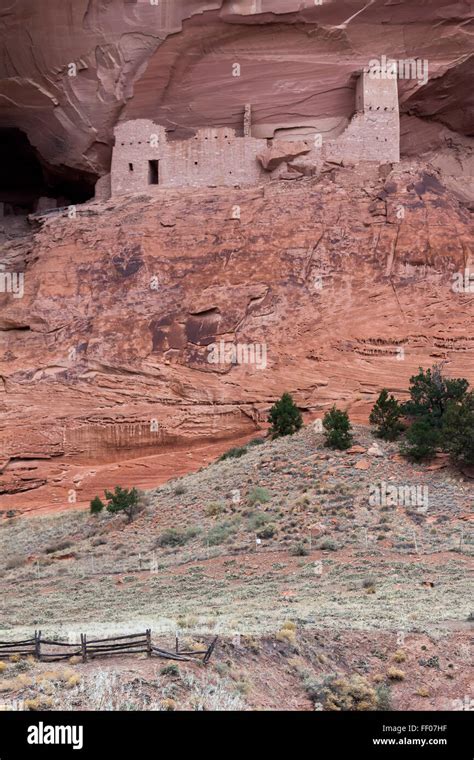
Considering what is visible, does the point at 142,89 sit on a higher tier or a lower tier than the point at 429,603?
higher

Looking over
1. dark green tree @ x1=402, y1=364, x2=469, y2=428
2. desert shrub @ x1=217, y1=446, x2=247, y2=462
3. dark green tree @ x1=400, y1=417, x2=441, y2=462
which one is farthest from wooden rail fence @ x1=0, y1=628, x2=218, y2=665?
desert shrub @ x1=217, y1=446, x2=247, y2=462

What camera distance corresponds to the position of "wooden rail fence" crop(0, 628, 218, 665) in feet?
41.3

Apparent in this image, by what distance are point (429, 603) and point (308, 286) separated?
669 inches

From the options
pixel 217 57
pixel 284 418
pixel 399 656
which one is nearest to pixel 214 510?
pixel 284 418

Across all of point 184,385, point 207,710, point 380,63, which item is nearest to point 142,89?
point 380,63

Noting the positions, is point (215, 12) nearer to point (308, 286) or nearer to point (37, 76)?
point (37, 76)

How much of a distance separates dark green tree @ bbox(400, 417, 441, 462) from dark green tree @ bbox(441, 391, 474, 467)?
29 centimetres

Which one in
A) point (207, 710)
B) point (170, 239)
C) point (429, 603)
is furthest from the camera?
point (170, 239)

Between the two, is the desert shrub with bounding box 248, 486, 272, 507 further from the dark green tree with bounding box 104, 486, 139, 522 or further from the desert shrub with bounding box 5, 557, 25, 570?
the desert shrub with bounding box 5, 557, 25, 570

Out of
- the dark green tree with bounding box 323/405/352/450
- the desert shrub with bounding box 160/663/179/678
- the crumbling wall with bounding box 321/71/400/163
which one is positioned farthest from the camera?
the crumbling wall with bounding box 321/71/400/163

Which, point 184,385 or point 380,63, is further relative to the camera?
point 380,63

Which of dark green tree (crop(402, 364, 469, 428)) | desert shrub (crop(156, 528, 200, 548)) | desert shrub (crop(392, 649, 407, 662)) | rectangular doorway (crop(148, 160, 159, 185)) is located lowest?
desert shrub (crop(156, 528, 200, 548))
